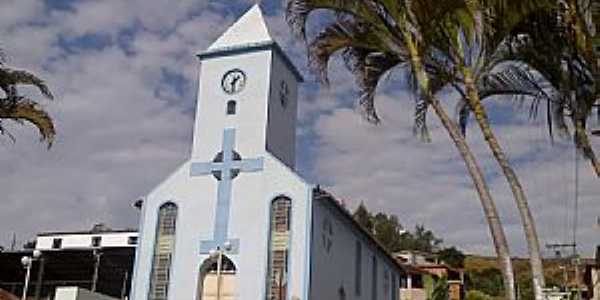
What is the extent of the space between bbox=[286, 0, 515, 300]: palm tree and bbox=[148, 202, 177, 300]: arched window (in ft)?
63.6

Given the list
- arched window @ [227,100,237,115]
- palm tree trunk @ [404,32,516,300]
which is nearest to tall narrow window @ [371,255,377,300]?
arched window @ [227,100,237,115]

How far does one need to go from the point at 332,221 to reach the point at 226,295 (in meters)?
5.12

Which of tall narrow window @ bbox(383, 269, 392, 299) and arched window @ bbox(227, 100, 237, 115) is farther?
tall narrow window @ bbox(383, 269, 392, 299)

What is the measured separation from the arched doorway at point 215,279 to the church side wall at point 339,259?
3.14 metres

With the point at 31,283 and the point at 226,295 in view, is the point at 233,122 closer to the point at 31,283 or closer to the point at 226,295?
the point at 226,295

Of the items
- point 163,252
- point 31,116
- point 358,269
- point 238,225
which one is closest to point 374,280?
point 358,269

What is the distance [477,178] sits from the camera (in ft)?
37.9

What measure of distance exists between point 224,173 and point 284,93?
441 cm

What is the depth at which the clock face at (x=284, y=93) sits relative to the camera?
3256 cm

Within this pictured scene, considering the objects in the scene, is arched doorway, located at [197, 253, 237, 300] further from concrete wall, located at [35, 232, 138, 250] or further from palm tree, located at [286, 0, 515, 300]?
palm tree, located at [286, 0, 515, 300]

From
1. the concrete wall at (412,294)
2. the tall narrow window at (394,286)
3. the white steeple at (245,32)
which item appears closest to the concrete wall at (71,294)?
the white steeple at (245,32)

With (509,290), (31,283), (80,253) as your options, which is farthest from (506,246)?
(31,283)

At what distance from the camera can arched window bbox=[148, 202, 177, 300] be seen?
30219mm

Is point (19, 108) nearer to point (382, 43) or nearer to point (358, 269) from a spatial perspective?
point (382, 43)
